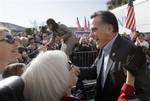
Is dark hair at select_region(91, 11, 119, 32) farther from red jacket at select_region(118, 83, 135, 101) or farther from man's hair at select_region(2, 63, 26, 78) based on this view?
red jacket at select_region(118, 83, 135, 101)

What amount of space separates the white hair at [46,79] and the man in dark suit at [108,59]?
2.59 ft

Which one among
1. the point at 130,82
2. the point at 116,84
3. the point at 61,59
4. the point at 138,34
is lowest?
the point at 138,34

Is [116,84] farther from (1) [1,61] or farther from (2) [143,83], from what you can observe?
(1) [1,61]

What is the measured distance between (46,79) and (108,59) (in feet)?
4.58

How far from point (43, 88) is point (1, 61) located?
79 centimetres

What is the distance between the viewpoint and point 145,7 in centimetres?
1559

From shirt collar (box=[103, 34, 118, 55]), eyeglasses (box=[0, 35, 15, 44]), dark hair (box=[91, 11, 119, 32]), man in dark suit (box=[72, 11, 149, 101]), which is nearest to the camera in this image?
eyeglasses (box=[0, 35, 15, 44])

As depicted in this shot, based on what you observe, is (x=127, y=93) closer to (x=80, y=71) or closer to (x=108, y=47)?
(x=108, y=47)

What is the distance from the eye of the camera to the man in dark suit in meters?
3.71

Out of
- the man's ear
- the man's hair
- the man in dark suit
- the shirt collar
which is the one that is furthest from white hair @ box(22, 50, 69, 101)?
the man's ear

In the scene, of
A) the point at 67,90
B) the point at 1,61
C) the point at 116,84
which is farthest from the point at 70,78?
the point at 116,84

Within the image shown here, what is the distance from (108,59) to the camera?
12.7 ft

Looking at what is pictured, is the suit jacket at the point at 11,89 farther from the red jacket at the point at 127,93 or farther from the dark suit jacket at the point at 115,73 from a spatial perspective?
the dark suit jacket at the point at 115,73

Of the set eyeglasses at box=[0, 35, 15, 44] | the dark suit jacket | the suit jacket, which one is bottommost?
the dark suit jacket
